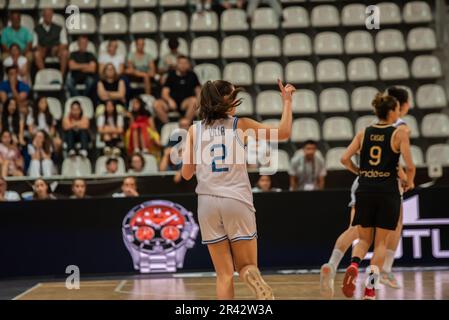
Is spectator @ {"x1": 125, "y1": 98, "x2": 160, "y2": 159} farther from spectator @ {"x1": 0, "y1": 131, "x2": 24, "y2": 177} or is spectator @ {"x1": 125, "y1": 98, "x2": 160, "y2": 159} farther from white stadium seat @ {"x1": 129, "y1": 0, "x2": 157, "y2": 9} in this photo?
white stadium seat @ {"x1": 129, "y1": 0, "x2": 157, "y2": 9}

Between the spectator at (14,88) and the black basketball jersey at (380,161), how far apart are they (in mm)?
7591

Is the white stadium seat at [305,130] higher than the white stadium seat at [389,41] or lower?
lower

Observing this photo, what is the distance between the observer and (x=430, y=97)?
577 inches

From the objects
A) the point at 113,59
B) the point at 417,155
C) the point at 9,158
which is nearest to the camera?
the point at 9,158

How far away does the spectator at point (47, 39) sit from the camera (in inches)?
575

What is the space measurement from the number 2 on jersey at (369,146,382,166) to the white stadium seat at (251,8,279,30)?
325 inches

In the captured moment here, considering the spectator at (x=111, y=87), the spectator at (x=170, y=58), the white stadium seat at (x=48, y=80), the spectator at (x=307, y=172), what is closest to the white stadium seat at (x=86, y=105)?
the spectator at (x=111, y=87)

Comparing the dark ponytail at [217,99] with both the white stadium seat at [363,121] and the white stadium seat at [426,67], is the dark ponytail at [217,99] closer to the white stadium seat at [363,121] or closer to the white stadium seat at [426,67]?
the white stadium seat at [363,121]

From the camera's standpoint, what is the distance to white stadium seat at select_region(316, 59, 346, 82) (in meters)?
14.8

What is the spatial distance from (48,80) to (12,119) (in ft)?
4.52

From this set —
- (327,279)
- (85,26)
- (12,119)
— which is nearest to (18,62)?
(12,119)

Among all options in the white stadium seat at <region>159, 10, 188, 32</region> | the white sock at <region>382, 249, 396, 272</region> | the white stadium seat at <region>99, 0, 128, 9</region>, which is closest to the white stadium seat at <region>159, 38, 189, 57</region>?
the white stadium seat at <region>159, 10, 188, 32</region>

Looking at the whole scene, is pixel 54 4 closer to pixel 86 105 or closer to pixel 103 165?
pixel 86 105

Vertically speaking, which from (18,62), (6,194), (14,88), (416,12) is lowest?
(6,194)
